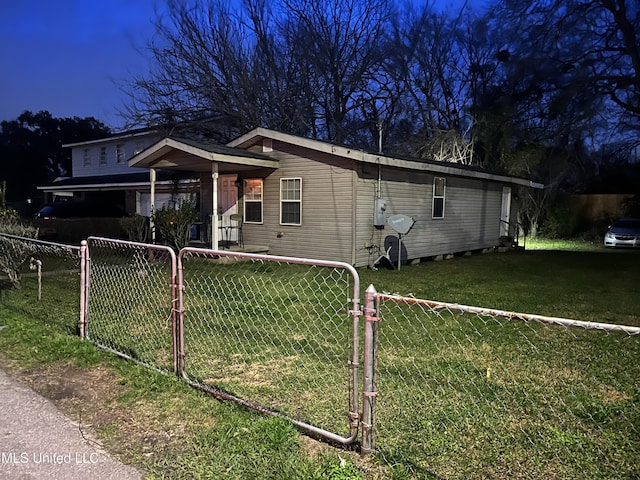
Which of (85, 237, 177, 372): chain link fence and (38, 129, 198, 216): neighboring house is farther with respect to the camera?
(38, 129, 198, 216): neighboring house

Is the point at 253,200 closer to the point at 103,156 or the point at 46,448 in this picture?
the point at 46,448

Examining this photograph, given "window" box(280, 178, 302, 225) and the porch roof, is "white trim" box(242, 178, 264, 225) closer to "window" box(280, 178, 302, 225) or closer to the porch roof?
the porch roof

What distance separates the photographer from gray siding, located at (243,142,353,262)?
10523mm

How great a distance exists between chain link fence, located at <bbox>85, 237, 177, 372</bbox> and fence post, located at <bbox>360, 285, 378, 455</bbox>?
176cm

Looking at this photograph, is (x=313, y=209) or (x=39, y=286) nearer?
(x=39, y=286)

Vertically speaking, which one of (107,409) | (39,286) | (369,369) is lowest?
(107,409)

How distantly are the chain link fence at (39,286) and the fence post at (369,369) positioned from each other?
345 centimetres

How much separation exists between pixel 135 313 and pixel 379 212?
628 centimetres

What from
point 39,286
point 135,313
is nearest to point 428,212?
point 135,313

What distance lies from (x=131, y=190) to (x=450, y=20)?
18.8 metres

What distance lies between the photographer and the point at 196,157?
11.2m

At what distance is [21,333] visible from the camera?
488cm

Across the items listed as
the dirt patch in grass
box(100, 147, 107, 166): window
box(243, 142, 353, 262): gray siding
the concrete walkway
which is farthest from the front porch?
box(100, 147, 107, 166): window

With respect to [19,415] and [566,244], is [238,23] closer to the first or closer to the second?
[566,244]
